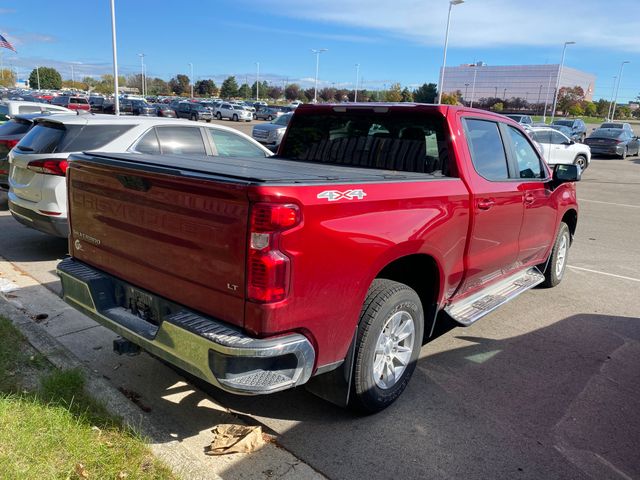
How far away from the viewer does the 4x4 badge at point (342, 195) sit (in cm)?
263

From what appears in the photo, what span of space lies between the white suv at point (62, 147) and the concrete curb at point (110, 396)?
1.54 m

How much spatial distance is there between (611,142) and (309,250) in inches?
1175

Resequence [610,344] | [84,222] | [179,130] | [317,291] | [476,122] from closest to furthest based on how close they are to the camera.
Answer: [317,291]
[84,222]
[476,122]
[610,344]
[179,130]

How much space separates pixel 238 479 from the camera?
2.74 m

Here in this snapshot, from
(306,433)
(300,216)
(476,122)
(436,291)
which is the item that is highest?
(476,122)

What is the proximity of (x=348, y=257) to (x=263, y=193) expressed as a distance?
0.63 meters

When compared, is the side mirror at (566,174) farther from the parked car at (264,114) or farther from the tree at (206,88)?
the tree at (206,88)

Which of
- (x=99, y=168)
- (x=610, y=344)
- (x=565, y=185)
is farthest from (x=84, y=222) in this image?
(x=565, y=185)

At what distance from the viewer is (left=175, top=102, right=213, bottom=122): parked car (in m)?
47.1

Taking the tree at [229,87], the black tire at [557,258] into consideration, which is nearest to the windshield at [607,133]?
the black tire at [557,258]

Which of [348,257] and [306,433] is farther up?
[348,257]

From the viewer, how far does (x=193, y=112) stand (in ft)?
156

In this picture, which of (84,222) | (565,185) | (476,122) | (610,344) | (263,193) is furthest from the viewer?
(565,185)

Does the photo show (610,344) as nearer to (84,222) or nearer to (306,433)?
(306,433)
